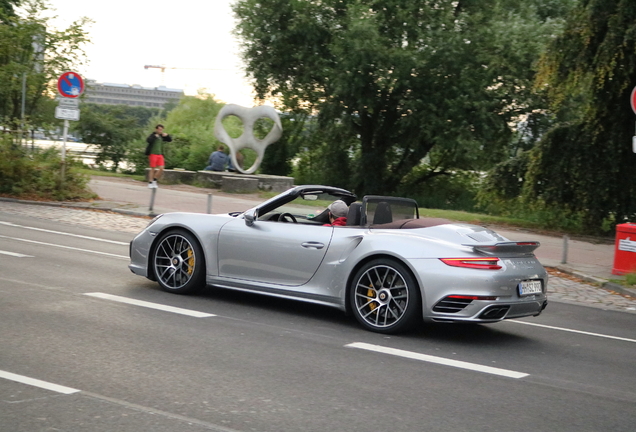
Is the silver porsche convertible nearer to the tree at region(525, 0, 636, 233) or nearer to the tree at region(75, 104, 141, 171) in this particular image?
the tree at region(525, 0, 636, 233)

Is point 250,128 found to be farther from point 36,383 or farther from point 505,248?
point 36,383

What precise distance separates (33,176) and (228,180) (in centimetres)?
727

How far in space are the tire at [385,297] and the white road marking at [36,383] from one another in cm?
309

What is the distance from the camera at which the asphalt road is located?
476cm

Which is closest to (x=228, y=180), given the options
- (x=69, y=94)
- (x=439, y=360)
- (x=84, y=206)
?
(x=69, y=94)

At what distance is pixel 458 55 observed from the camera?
2930cm

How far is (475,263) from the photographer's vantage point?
7.05 m

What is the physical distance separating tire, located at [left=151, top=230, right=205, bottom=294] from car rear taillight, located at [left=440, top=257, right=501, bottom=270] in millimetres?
2788

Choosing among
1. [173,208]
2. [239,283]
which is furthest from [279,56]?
[239,283]

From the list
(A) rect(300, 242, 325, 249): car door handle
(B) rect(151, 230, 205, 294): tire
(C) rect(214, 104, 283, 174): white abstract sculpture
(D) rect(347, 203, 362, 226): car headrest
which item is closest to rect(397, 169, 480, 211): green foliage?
(C) rect(214, 104, 283, 174): white abstract sculpture

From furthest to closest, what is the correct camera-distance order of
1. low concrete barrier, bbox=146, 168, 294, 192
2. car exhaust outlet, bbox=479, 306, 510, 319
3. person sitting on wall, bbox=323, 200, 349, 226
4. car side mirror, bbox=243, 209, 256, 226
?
low concrete barrier, bbox=146, 168, 294, 192 → car side mirror, bbox=243, 209, 256, 226 → person sitting on wall, bbox=323, 200, 349, 226 → car exhaust outlet, bbox=479, 306, 510, 319

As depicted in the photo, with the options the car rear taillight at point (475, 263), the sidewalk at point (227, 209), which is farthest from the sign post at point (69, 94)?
the car rear taillight at point (475, 263)

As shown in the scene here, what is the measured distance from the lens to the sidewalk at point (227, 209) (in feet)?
44.8

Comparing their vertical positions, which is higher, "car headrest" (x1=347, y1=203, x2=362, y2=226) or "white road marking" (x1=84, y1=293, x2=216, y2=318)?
"car headrest" (x1=347, y1=203, x2=362, y2=226)
